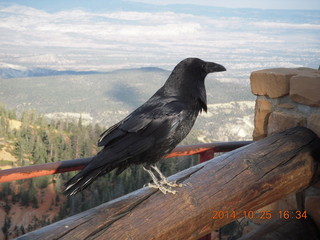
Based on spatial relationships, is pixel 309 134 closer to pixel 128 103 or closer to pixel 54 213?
pixel 54 213

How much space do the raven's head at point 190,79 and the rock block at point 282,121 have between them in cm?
70

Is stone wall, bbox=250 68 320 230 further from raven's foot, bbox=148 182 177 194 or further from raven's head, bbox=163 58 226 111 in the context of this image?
raven's foot, bbox=148 182 177 194

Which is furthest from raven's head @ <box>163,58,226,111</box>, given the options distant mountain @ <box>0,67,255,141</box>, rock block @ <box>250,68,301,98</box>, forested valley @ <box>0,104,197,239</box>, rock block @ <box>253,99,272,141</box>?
distant mountain @ <box>0,67,255,141</box>

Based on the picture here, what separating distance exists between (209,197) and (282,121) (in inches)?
39.4

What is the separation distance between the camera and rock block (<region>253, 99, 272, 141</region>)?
2699 mm

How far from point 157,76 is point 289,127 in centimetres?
3903

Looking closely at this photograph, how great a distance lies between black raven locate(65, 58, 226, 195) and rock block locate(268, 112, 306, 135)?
71cm

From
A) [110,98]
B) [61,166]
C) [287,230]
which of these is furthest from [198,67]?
[110,98]

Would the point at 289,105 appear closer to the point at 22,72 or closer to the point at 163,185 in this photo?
the point at 163,185

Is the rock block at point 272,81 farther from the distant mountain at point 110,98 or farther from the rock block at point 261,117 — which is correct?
the distant mountain at point 110,98

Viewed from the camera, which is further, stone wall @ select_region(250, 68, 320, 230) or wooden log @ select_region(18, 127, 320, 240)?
stone wall @ select_region(250, 68, 320, 230)

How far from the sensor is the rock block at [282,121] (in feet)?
8.25

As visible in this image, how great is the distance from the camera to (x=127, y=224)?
156 cm

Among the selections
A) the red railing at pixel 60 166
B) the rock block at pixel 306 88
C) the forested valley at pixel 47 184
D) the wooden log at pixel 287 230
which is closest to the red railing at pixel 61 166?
the red railing at pixel 60 166
